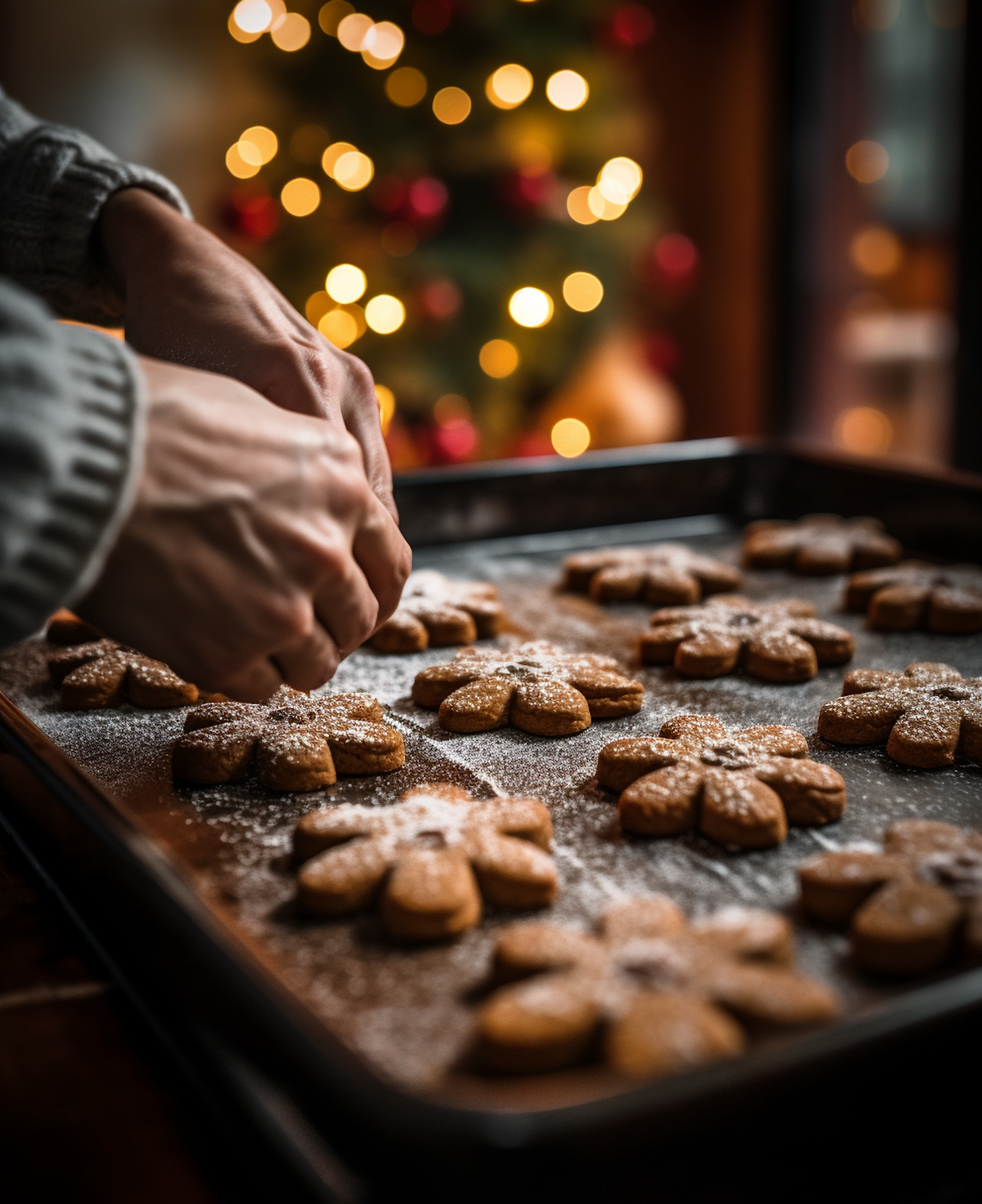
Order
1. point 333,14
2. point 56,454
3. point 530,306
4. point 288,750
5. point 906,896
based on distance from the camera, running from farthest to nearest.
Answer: point 530,306 → point 333,14 → point 288,750 → point 906,896 → point 56,454

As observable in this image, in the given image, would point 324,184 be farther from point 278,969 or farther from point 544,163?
point 278,969

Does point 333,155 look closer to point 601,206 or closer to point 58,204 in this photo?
point 601,206

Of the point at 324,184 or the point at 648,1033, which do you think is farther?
the point at 324,184

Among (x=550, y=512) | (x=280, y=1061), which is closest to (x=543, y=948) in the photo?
(x=280, y=1061)

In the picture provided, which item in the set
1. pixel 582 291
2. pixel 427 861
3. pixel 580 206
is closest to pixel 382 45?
pixel 580 206

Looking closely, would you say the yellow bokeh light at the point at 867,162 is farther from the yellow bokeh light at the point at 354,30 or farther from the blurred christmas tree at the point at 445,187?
the yellow bokeh light at the point at 354,30

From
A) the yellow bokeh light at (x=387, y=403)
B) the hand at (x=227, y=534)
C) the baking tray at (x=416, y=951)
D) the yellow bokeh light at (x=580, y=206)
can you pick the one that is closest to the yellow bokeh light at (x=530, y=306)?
the yellow bokeh light at (x=580, y=206)
